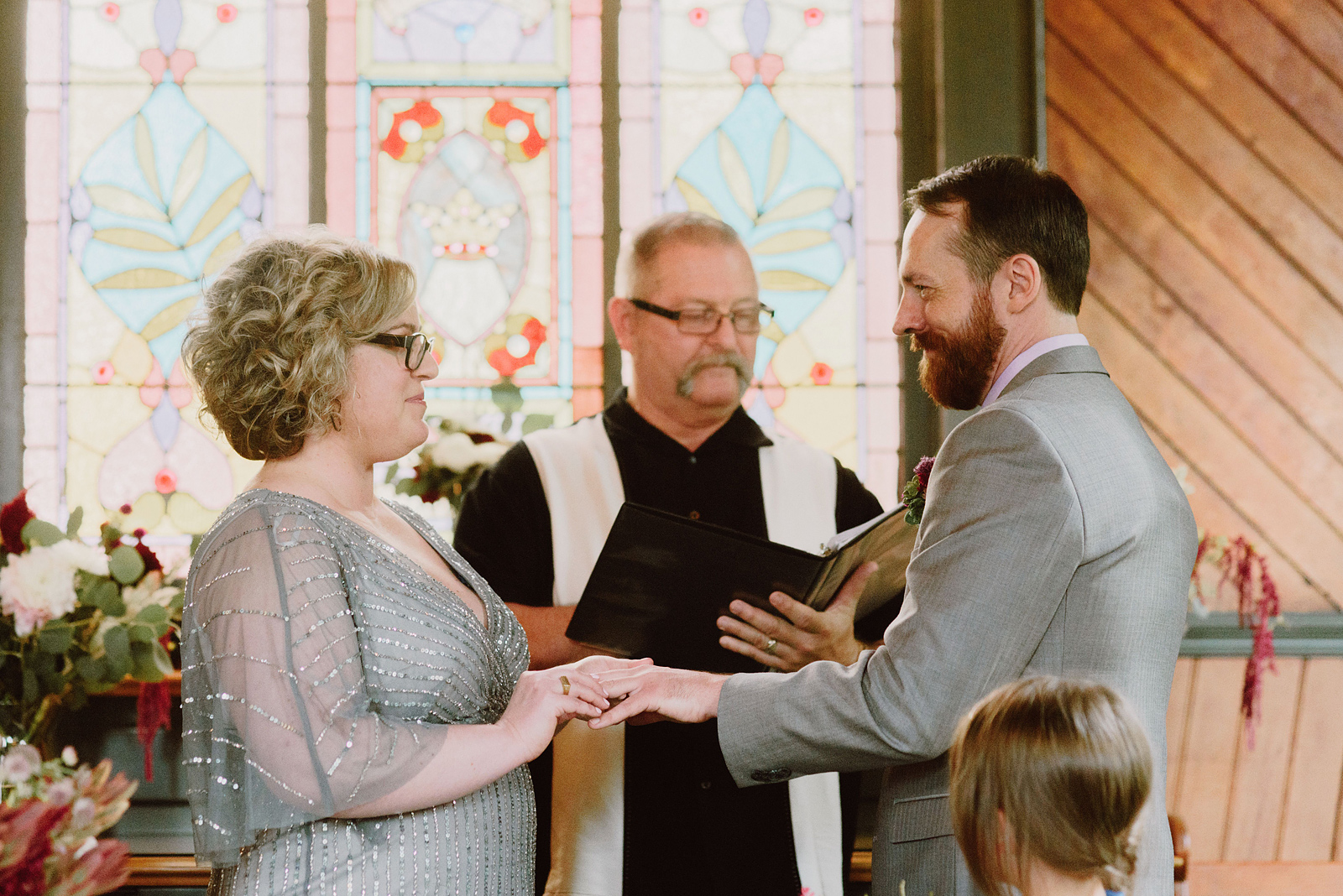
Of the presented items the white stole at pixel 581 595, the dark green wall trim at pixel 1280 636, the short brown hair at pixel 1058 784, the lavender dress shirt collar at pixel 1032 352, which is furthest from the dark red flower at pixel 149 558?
the dark green wall trim at pixel 1280 636

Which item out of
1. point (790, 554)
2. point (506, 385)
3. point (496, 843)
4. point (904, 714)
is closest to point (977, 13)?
point (506, 385)

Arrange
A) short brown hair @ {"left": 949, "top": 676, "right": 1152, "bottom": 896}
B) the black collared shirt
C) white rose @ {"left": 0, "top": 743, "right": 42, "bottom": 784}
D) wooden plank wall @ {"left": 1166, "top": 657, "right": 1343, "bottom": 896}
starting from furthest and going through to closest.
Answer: wooden plank wall @ {"left": 1166, "top": 657, "right": 1343, "bottom": 896}
the black collared shirt
white rose @ {"left": 0, "top": 743, "right": 42, "bottom": 784}
short brown hair @ {"left": 949, "top": 676, "right": 1152, "bottom": 896}

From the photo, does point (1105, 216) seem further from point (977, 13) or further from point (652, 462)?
point (652, 462)

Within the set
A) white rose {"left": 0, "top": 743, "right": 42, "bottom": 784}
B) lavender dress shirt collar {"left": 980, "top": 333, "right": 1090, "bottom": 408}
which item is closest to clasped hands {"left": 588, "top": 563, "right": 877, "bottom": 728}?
lavender dress shirt collar {"left": 980, "top": 333, "right": 1090, "bottom": 408}

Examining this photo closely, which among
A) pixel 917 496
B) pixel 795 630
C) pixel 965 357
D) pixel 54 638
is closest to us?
pixel 965 357

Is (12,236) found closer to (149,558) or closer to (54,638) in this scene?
(149,558)

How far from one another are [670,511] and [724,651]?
0.52m

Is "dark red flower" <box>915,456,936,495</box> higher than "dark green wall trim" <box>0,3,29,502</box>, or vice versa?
"dark green wall trim" <box>0,3,29,502</box>

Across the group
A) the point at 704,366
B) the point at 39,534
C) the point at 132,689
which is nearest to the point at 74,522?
the point at 39,534

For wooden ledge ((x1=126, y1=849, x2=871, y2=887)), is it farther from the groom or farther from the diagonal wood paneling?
the groom

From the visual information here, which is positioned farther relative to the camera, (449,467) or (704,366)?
(449,467)

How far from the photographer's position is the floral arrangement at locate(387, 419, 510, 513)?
118 inches

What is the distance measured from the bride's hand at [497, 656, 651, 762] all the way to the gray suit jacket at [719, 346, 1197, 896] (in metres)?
0.33

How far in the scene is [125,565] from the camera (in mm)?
2615
